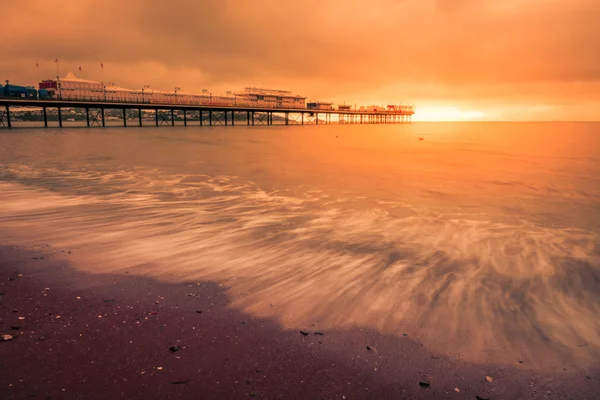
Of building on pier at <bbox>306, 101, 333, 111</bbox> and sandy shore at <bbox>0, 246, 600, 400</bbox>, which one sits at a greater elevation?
building on pier at <bbox>306, 101, 333, 111</bbox>

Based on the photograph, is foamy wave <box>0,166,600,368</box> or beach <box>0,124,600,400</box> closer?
beach <box>0,124,600,400</box>

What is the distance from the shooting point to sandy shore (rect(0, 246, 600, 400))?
3.09m

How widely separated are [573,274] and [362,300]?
4.09 metres

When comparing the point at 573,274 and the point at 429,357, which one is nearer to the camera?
the point at 429,357

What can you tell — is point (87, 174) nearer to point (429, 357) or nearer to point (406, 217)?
point (406, 217)

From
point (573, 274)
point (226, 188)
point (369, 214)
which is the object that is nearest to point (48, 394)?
point (573, 274)

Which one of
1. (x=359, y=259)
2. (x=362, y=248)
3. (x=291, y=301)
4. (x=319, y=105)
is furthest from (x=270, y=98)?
(x=291, y=301)

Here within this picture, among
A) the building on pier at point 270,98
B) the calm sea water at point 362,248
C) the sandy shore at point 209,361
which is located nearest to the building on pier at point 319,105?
the building on pier at point 270,98

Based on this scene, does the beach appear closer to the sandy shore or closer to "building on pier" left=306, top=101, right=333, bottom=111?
the sandy shore

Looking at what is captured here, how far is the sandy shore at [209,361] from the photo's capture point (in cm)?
309

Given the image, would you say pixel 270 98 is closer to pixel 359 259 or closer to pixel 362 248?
pixel 362 248

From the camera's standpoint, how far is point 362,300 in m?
4.94

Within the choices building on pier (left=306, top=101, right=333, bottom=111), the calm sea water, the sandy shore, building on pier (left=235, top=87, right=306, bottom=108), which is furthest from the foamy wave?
building on pier (left=306, top=101, right=333, bottom=111)

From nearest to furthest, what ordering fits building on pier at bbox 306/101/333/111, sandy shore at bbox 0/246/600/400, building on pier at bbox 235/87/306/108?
sandy shore at bbox 0/246/600/400 < building on pier at bbox 235/87/306/108 < building on pier at bbox 306/101/333/111
